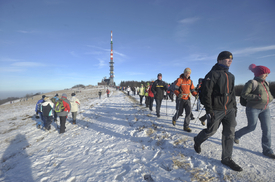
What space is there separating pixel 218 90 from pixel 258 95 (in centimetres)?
124

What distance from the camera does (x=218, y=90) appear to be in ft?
8.54

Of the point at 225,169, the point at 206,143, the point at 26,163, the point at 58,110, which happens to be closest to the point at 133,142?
the point at 206,143

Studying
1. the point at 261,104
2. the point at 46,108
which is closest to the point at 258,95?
the point at 261,104

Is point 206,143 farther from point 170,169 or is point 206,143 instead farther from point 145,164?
point 145,164

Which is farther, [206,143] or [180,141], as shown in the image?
[180,141]

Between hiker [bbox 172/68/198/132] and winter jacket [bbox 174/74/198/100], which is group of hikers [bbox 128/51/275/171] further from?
→ winter jacket [bbox 174/74/198/100]

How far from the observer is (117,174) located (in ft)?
8.66

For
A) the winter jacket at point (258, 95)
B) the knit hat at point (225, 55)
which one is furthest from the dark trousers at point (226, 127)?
the knit hat at point (225, 55)

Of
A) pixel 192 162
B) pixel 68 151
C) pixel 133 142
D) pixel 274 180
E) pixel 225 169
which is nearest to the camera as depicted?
pixel 274 180

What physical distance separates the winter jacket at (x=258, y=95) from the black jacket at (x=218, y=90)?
0.78 m

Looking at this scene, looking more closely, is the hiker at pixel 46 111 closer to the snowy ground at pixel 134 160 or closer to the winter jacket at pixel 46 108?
the winter jacket at pixel 46 108

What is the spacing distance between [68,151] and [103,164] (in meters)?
1.60

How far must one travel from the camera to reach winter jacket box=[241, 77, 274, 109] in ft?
9.57

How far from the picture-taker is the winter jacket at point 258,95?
2918 mm
